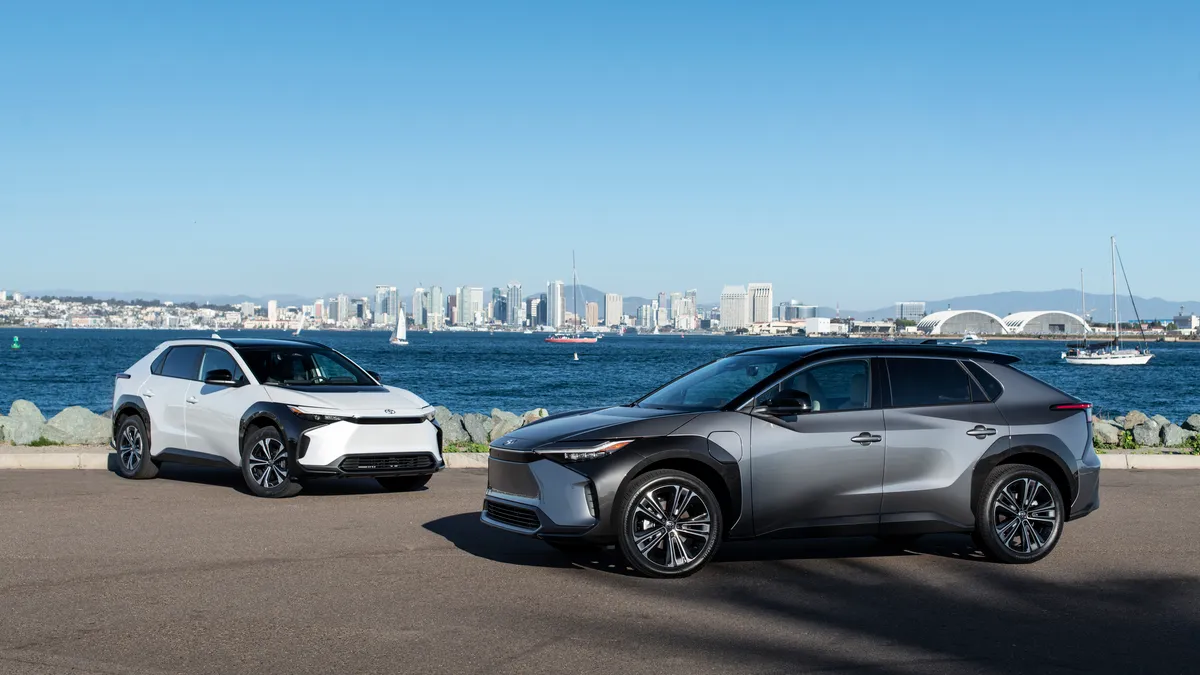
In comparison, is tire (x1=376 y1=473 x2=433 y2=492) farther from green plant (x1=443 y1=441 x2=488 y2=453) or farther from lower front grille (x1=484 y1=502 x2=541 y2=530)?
lower front grille (x1=484 y1=502 x2=541 y2=530)

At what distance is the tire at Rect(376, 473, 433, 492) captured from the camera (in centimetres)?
1349

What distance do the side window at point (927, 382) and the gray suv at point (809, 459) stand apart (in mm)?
12

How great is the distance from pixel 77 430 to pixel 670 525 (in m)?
13.8

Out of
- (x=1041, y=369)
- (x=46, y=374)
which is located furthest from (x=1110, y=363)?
(x=46, y=374)

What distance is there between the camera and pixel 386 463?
40.8 feet

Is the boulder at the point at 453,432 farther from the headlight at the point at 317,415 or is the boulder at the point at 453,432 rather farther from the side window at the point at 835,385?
the side window at the point at 835,385

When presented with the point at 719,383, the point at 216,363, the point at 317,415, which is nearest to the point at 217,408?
the point at 216,363

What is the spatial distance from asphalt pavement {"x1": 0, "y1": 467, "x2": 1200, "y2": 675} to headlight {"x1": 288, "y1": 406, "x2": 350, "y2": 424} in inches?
43.6

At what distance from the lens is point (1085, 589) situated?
8312mm

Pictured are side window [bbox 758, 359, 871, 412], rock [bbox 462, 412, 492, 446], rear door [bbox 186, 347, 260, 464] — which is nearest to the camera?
side window [bbox 758, 359, 871, 412]

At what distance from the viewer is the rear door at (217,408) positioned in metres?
12.9

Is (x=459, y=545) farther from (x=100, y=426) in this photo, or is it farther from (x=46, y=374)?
(x=46, y=374)

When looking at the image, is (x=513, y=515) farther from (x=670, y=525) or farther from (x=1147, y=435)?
(x=1147, y=435)

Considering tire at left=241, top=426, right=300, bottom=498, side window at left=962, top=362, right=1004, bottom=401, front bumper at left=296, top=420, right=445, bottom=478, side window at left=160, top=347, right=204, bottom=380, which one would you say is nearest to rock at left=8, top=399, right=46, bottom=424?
side window at left=160, top=347, right=204, bottom=380
